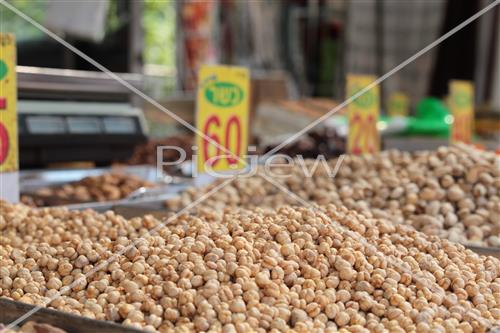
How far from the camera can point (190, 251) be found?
4.32 feet

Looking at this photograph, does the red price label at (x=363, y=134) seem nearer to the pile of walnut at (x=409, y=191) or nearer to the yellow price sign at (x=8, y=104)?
the pile of walnut at (x=409, y=191)

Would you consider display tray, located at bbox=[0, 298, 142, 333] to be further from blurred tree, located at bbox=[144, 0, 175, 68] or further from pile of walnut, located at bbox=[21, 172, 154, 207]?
blurred tree, located at bbox=[144, 0, 175, 68]

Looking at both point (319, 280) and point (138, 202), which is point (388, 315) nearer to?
point (319, 280)

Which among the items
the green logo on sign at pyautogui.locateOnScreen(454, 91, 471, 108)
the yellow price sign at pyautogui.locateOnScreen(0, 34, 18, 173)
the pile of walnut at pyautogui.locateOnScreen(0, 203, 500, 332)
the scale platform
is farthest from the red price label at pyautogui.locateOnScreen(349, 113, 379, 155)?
the yellow price sign at pyautogui.locateOnScreen(0, 34, 18, 173)

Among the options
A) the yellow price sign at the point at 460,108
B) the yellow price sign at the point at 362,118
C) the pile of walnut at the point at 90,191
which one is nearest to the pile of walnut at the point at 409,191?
the pile of walnut at the point at 90,191

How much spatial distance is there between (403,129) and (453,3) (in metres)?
2.93

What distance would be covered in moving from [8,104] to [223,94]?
0.69 meters

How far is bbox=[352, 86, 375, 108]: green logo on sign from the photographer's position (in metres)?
2.67

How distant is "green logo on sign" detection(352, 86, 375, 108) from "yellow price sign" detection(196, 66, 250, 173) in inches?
20.2

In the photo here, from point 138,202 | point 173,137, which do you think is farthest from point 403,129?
point 138,202

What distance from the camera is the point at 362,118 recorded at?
2.70m

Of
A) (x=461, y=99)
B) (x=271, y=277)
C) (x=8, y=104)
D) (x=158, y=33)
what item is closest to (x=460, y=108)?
(x=461, y=99)

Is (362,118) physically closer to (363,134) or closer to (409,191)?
(363,134)

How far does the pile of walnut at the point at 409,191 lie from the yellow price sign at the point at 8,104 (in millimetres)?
451
